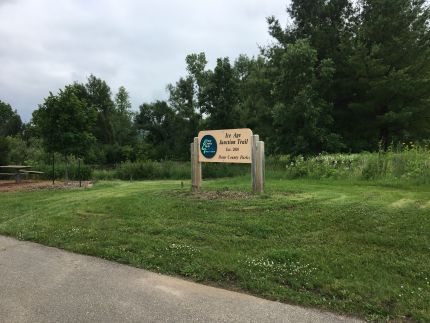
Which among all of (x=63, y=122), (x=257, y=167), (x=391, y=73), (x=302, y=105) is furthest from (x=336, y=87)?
(x=257, y=167)

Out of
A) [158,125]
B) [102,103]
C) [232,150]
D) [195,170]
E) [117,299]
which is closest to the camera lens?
[117,299]

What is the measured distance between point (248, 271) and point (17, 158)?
28458 mm

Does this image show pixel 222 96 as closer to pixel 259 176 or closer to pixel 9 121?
pixel 259 176

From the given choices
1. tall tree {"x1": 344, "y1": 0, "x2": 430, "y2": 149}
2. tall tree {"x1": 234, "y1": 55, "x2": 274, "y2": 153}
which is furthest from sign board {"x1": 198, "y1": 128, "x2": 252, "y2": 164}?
tall tree {"x1": 344, "y1": 0, "x2": 430, "y2": 149}

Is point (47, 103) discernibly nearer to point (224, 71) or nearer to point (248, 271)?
point (248, 271)

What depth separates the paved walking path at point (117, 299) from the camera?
12.3 ft

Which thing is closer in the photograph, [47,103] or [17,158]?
[47,103]

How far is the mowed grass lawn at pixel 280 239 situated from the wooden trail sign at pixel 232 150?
60 cm

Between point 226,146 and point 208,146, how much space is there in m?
0.63

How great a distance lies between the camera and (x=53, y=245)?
21.0ft

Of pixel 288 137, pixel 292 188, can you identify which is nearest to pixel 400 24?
pixel 288 137

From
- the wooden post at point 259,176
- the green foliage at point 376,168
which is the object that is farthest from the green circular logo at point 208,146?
the green foliage at point 376,168

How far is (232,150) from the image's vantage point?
951 cm

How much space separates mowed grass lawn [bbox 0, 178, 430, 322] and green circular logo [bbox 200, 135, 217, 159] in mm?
1284
